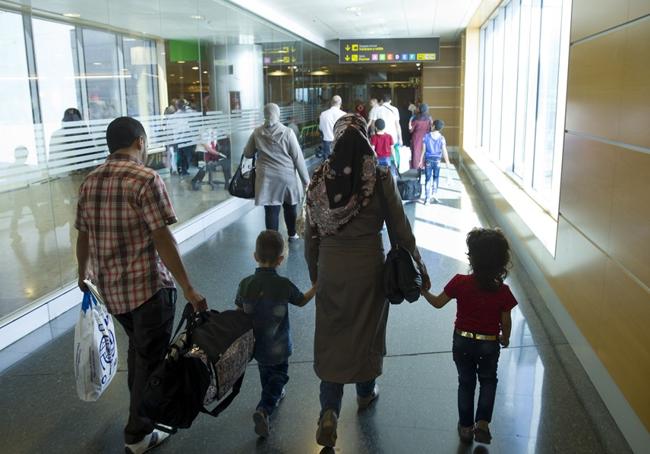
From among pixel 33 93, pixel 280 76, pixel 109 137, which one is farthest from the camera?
pixel 280 76

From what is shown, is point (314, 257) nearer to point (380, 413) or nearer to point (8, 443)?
point (380, 413)

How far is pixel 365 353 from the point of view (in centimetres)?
295

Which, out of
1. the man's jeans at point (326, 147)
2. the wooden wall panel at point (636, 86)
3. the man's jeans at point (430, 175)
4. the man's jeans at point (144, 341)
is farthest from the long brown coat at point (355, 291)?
the man's jeans at point (326, 147)

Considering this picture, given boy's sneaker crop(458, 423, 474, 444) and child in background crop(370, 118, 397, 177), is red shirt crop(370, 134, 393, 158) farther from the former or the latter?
boy's sneaker crop(458, 423, 474, 444)

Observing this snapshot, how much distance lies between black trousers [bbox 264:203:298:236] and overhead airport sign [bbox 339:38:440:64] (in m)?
11.5

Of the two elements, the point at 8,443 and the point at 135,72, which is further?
the point at 135,72

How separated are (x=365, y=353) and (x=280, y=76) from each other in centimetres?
1149

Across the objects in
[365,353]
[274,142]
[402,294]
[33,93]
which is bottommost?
[365,353]

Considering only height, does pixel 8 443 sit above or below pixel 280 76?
below

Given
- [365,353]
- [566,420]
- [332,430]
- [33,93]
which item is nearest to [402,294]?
[365,353]

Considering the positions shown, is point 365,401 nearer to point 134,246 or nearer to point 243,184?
point 134,246

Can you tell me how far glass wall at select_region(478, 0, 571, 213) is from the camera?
6.34 m

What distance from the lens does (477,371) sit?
2926 mm

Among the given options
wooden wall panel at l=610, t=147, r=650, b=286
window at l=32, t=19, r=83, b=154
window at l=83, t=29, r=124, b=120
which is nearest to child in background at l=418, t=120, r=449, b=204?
window at l=83, t=29, r=124, b=120
